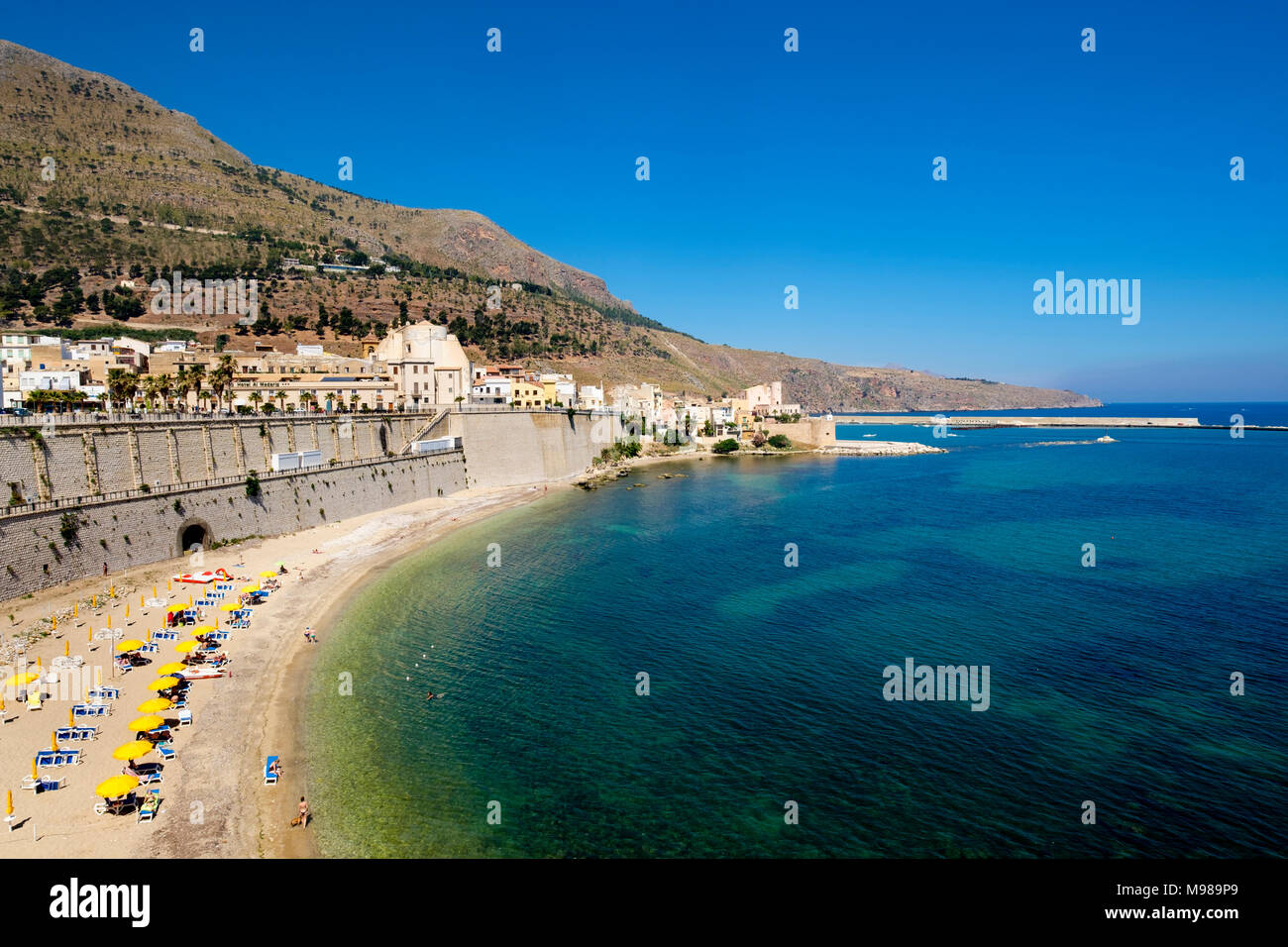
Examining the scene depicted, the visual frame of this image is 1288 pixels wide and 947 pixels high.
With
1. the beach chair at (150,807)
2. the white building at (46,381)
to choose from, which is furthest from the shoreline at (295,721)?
the white building at (46,381)

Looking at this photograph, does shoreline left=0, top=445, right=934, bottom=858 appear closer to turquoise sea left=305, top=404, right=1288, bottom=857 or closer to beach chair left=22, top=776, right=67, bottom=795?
beach chair left=22, top=776, right=67, bottom=795

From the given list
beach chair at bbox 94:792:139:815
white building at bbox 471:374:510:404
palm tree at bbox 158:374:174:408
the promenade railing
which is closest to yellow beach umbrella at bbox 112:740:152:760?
beach chair at bbox 94:792:139:815

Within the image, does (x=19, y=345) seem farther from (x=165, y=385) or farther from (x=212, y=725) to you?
(x=212, y=725)

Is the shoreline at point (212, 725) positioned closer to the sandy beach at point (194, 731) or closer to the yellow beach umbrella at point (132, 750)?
the sandy beach at point (194, 731)

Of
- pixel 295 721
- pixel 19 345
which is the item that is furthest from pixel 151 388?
pixel 295 721

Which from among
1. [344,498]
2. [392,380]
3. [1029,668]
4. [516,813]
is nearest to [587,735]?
[516,813]
